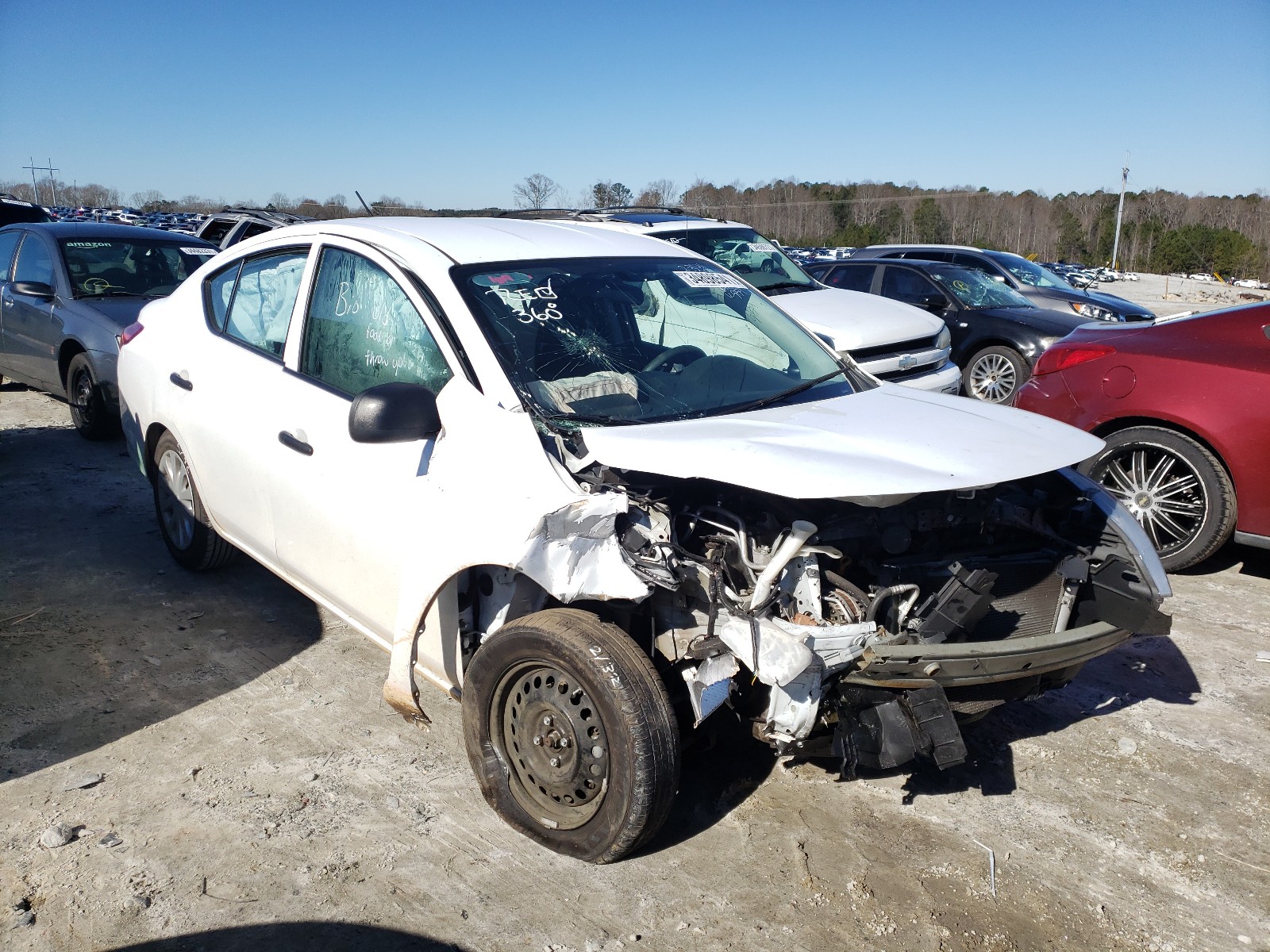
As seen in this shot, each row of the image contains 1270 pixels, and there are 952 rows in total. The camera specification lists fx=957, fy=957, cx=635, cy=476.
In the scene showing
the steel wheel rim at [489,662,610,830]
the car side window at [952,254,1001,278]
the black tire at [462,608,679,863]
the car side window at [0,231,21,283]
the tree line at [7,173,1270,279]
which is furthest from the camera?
the tree line at [7,173,1270,279]

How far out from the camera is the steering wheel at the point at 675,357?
141 inches

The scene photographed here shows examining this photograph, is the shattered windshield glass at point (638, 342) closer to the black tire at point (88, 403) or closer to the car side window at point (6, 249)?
the black tire at point (88, 403)

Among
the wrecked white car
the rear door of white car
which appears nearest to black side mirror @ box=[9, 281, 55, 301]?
the wrecked white car

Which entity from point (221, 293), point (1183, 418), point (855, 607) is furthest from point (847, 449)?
point (1183, 418)

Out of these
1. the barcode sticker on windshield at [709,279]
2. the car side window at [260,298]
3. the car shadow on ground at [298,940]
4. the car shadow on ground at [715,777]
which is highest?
the barcode sticker on windshield at [709,279]

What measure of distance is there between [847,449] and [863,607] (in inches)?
19.0

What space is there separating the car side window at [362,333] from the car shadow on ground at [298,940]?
1.68m

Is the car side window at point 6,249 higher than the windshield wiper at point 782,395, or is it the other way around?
the car side window at point 6,249

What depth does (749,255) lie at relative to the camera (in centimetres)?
919

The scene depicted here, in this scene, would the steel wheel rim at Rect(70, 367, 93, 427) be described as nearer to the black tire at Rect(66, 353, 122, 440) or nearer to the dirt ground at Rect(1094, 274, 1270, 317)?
the black tire at Rect(66, 353, 122, 440)

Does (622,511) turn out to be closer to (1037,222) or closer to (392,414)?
(392,414)

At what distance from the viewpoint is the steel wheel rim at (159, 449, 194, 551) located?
189 inches

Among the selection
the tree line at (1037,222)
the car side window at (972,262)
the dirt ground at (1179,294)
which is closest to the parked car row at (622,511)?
the car side window at (972,262)

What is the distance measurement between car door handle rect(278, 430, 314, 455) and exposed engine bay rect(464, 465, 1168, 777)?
0.92 metres
